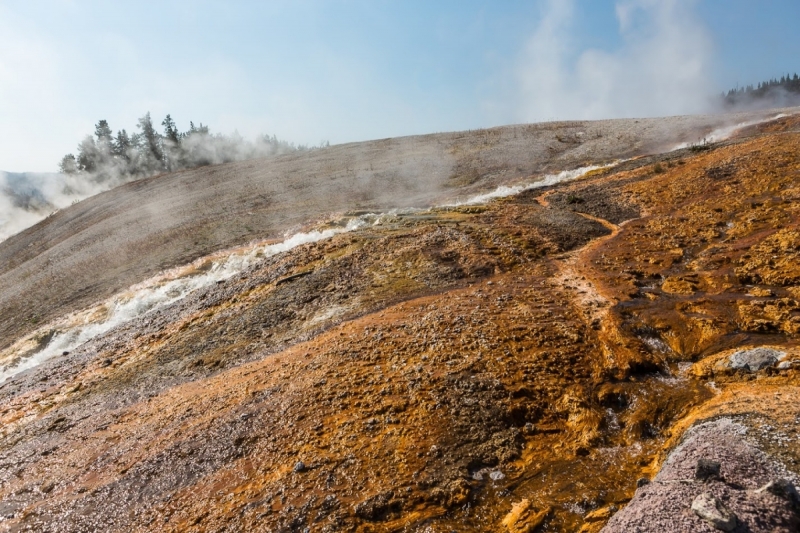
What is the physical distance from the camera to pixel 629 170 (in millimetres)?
24234

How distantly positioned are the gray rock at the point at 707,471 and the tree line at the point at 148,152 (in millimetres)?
61385

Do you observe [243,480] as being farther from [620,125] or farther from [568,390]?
[620,125]

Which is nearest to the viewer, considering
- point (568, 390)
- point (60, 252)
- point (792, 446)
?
point (792, 446)

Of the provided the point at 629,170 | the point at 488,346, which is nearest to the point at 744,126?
the point at 629,170

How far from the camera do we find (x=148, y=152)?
62.3 meters

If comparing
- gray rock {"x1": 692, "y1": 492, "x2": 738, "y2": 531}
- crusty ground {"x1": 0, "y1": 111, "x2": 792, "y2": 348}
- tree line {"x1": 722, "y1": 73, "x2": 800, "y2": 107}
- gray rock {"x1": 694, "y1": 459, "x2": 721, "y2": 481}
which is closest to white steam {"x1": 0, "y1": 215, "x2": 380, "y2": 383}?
crusty ground {"x1": 0, "y1": 111, "x2": 792, "y2": 348}

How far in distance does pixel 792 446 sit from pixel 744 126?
3492cm

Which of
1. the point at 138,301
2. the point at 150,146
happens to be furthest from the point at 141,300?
the point at 150,146

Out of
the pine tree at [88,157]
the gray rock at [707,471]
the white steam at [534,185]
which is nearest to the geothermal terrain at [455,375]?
the gray rock at [707,471]

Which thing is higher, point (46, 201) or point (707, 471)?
point (46, 201)

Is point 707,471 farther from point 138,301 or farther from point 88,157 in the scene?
point 88,157

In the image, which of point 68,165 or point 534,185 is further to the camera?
point 68,165

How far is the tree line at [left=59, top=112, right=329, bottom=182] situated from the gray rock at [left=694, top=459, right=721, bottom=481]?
61.4m

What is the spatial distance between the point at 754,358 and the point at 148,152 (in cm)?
6926
